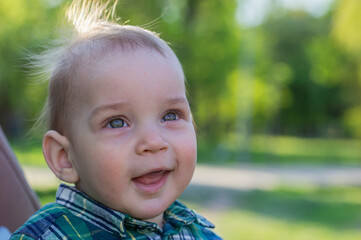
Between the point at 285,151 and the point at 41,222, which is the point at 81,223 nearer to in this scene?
the point at 41,222

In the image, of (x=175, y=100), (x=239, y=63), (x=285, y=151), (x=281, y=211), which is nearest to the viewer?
(x=175, y=100)

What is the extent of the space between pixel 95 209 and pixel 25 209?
44 centimetres

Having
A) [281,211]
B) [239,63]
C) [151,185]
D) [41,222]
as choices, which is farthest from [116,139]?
[239,63]

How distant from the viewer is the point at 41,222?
1.25m

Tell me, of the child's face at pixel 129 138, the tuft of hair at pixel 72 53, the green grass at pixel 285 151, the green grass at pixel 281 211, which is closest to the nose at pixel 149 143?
the child's face at pixel 129 138

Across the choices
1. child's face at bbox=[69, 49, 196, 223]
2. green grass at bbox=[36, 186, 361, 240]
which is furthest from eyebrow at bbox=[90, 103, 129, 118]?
green grass at bbox=[36, 186, 361, 240]

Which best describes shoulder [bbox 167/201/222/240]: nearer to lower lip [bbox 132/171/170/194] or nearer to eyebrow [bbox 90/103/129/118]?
lower lip [bbox 132/171/170/194]

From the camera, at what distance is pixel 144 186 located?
50.7 inches

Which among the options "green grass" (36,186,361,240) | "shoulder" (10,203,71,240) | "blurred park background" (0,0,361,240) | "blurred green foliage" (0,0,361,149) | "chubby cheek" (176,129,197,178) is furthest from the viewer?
"blurred green foliage" (0,0,361,149)

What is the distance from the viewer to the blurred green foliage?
11125 mm

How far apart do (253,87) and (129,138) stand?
25281 mm

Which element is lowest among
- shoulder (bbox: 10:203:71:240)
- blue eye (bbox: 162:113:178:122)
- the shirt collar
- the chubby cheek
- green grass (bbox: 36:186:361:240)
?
shoulder (bbox: 10:203:71:240)

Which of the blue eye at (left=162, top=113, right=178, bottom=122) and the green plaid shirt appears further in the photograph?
the blue eye at (left=162, top=113, right=178, bottom=122)

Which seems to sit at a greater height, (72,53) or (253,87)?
(253,87)
